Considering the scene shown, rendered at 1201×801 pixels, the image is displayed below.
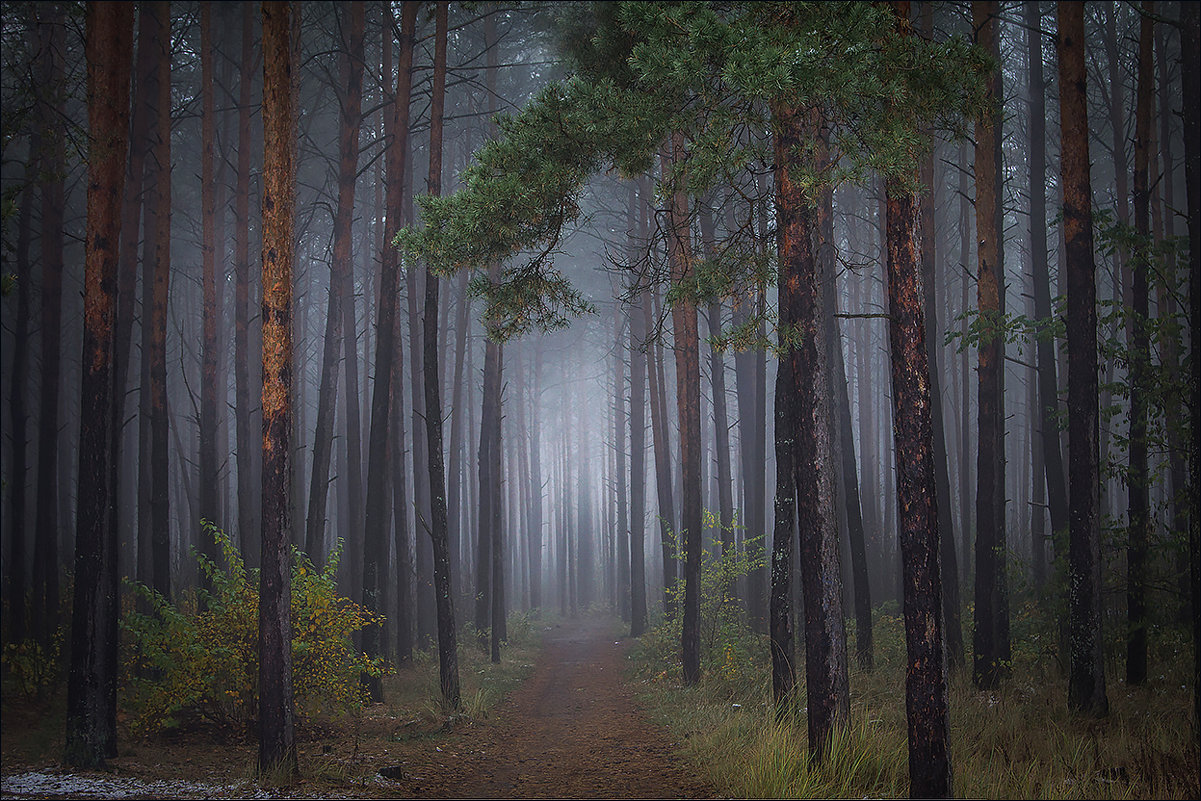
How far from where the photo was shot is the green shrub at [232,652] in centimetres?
906

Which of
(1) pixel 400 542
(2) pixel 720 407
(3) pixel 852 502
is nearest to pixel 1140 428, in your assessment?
(3) pixel 852 502

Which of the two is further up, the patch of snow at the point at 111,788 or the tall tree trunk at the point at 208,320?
the tall tree trunk at the point at 208,320

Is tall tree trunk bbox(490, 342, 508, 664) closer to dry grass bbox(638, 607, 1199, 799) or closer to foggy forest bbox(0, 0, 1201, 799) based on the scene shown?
foggy forest bbox(0, 0, 1201, 799)

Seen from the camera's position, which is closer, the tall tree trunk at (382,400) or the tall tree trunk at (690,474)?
the tall tree trunk at (382,400)

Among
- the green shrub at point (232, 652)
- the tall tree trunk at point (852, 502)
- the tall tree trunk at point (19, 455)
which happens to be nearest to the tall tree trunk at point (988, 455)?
the tall tree trunk at point (852, 502)

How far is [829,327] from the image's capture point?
45.6 ft

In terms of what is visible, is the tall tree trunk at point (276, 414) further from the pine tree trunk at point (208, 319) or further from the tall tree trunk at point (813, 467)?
the pine tree trunk at point (208, 319)

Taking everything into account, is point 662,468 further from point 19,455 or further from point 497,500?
point 19,455

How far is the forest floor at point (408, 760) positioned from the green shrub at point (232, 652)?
1.32ft

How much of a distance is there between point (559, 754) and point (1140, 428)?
30.8 feet

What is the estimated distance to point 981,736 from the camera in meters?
8.26

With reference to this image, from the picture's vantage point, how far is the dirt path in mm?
7738

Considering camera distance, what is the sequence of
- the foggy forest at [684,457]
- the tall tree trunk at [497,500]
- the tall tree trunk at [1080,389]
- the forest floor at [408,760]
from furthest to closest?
the tall tree trunk at [497,500] → the tall tree trunk at [1080,389] → the forest floor at [408,760] → the foggy forest at [684,457]

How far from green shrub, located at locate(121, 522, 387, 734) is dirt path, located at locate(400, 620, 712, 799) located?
1651 mm
